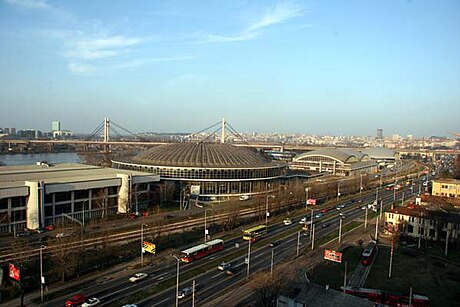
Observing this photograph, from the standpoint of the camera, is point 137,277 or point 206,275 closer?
point 137,277

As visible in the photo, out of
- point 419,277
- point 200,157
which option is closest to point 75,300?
point 419,277

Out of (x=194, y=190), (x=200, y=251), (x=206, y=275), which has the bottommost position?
(x=206, y=275)

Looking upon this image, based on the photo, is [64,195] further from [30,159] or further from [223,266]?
[30,159]

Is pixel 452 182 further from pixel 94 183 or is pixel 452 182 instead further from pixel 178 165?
pixel 94 183

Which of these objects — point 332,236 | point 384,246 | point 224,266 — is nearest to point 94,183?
A: point 224,266

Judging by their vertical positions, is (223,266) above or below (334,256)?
below

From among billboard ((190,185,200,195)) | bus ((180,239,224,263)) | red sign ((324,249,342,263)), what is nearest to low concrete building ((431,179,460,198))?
billboard ((190,185,200,195))

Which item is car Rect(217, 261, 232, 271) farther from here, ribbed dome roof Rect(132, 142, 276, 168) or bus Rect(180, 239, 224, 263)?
ribbed dome roof Rect(132, 142, 276, 168)
